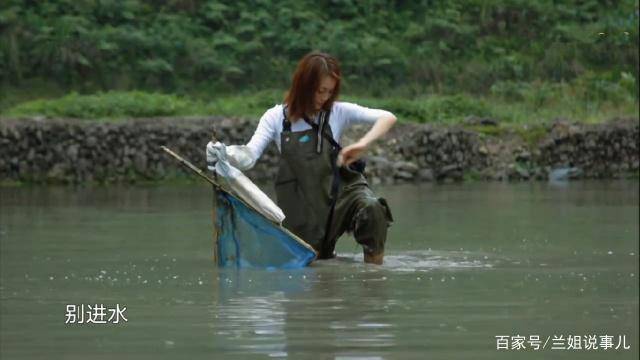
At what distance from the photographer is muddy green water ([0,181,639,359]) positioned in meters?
7.73

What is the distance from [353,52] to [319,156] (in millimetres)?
22089

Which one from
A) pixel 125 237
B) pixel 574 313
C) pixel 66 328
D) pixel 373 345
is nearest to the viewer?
pixel 373 345

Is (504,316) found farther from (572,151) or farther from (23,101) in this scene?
(23,101)

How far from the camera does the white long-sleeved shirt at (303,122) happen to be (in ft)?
36.0

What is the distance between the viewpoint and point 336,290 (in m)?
10.1

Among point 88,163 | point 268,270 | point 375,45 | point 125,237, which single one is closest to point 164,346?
point 268,270

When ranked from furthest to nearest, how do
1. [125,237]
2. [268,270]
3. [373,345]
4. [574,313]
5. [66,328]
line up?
[125,237] → [268,270] → [574,313] → [66,328] → [373,345]

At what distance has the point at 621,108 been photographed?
30141 millimetres

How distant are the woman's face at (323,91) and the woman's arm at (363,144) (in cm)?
34

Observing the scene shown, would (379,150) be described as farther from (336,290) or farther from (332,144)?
(336,290)

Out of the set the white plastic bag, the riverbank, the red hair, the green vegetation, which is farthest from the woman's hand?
the green vegetation

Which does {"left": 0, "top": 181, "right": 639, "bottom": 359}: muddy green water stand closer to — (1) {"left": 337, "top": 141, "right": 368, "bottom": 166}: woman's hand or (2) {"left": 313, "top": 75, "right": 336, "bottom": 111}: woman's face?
(1) {"left": 337, "top": 141, "right": 368, "bottom": 166}: woman's hand

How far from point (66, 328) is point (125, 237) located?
620 cm

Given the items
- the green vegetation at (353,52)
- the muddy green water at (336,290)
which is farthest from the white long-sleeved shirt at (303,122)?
the green vegetation at (353,52)
